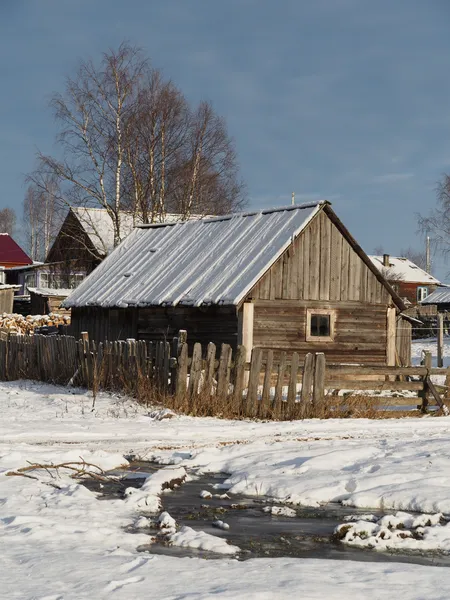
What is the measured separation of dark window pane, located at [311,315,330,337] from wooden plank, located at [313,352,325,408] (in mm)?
7837

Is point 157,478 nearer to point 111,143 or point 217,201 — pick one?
point 111,143

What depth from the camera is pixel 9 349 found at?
23.2 m

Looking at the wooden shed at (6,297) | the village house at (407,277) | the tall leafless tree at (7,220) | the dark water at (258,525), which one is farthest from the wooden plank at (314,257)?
the tall leafless tree at (7,220)

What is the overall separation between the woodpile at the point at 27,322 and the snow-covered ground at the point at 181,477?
23544 mm

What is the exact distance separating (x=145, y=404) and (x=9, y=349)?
8683mm

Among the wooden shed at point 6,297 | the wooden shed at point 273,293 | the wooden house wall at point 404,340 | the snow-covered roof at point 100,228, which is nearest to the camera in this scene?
the wooden shed at point 273,293

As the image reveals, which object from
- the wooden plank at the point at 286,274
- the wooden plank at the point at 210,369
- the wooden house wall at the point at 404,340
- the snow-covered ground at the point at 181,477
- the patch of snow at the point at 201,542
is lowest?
the patch of snow at the point at 201,542

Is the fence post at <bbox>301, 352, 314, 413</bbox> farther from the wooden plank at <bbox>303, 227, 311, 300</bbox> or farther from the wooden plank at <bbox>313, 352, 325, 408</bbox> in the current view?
the wooden plank at <bbox>303, 227, 311, 300</bbox>

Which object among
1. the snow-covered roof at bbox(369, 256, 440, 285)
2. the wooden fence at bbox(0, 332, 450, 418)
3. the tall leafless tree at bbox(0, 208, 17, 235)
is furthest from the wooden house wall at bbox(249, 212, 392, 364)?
the tall leafless tree at bbox(0, 208, 17, 235)

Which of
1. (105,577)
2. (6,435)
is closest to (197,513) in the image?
(105,577)

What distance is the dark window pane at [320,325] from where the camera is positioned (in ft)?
74.9

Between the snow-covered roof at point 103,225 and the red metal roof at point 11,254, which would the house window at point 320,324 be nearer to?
the snow-covered roof at point 103,225

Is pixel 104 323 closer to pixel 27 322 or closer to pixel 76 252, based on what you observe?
pixel 27 322

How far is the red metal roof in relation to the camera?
2874 inches
